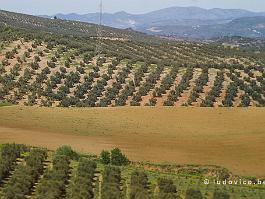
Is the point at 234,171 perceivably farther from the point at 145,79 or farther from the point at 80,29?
the point at 80,29

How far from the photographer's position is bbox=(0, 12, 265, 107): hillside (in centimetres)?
6556

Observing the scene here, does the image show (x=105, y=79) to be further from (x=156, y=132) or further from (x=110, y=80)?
(x=156, y=132)

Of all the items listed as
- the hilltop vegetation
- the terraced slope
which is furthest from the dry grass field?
the terraced slope

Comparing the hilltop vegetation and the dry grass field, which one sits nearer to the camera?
the hilltop vegetation

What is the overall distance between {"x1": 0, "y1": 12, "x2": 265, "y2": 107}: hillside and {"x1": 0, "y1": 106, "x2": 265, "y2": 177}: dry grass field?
337 inches

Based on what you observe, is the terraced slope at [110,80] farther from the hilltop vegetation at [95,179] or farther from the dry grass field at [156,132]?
the hilltop vegetation at [95,179]

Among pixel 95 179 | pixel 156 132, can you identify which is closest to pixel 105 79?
pixel 156 132

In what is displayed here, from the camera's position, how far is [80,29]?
15512cm

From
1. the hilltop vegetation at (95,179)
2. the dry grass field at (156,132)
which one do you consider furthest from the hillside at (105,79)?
the hilltop vegetation at (95,179)

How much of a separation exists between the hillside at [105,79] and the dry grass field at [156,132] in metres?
8.56

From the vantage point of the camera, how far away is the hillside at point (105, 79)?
215ft

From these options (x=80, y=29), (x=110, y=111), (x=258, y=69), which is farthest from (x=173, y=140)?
(x=80, y=29)

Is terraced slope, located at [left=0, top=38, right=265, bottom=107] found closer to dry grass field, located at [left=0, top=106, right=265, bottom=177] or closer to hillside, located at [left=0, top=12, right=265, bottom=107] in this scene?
hillside, located at [left=0, top=12, right=265, bottom=107]

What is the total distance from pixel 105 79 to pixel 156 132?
25460mm
